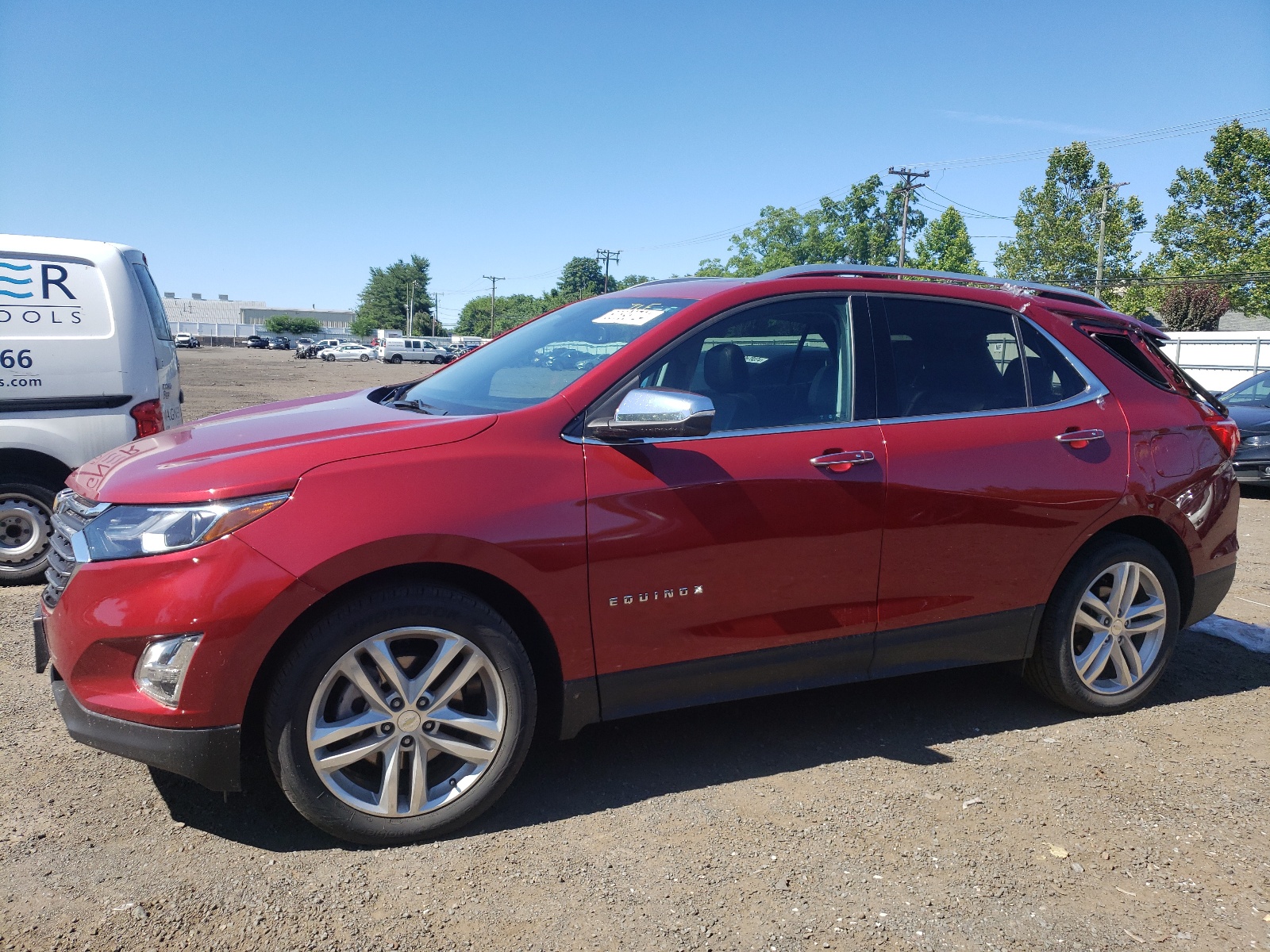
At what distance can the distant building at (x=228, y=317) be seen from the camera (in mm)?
109375

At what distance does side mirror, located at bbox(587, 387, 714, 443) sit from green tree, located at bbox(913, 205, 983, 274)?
76.7m

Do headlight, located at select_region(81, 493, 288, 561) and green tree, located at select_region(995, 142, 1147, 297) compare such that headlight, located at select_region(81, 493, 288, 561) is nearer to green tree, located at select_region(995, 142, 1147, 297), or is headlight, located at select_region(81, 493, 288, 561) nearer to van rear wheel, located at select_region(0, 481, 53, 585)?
van rear wheel, located at select_region(0, 481, 53, 585)

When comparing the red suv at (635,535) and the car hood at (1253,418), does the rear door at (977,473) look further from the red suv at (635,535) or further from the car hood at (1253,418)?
the car hood at (1253,418)

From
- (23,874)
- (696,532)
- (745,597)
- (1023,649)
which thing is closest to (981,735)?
(1023,649)

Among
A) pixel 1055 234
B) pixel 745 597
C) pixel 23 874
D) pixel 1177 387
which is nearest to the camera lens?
pixel 23 874

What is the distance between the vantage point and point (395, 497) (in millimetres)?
2834

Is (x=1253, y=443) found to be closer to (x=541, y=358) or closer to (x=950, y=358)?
(x=950, y=358)

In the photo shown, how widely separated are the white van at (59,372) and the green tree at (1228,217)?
4428 centimetres

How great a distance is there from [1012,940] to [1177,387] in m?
2.80

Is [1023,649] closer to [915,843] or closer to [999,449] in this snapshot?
[999,449]

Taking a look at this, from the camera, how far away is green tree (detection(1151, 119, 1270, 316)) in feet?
127

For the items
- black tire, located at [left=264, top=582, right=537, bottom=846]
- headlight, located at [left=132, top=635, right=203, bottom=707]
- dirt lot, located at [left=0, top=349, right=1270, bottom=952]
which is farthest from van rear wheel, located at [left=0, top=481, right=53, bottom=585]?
black tire, located at [left=264, top=582, right=537, bottom=846]

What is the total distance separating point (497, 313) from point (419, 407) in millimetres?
159030

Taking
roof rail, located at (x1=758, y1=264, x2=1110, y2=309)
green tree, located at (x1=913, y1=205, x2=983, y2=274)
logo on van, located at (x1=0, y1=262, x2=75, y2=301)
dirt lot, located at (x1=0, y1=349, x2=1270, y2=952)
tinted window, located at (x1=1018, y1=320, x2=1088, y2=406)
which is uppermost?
green tree, located at (x1=913, y1=205, x2=983, y2=274)
